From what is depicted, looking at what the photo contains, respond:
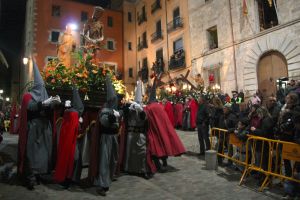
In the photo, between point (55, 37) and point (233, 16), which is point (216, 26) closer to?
point (233, 16)

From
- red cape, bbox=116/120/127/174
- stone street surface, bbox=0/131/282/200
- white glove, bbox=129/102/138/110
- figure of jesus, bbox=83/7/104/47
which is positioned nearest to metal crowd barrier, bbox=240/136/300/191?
stone street surface, bbox=0/131/282/200

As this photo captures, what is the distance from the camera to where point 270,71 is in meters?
16.3

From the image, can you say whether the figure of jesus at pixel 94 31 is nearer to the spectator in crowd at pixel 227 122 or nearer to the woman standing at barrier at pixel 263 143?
the spectator in crowd at pixel 227 122

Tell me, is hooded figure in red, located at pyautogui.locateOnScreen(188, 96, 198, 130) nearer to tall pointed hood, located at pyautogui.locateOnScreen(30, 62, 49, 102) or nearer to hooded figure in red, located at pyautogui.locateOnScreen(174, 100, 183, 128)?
hooded figure in red, located at pyautogui.locateOnScreen(174, 100, 183, 128)

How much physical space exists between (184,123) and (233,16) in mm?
8346

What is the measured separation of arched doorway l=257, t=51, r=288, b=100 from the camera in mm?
15805

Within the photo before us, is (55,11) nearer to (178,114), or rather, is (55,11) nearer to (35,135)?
(178,114)

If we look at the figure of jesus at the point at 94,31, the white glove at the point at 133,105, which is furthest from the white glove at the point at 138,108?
the figure of jesus at the point at 94,31

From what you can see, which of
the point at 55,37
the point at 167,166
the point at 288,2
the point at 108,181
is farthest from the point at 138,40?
the point at 108,181

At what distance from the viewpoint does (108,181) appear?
561 cm

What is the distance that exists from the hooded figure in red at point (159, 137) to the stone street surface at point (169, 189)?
0.50 meters

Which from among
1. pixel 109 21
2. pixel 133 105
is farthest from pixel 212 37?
pixel 133 105

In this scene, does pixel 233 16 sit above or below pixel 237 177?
above

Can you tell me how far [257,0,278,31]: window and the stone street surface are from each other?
12686mm
